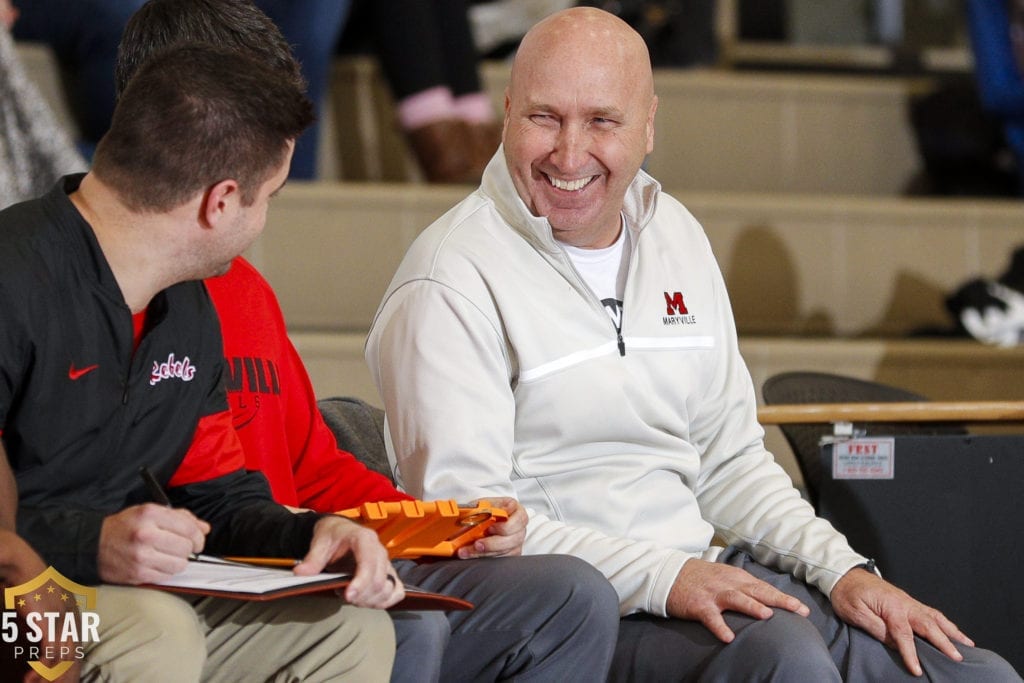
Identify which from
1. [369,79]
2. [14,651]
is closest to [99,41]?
[369,79]

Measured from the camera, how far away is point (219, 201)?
4.57 feet

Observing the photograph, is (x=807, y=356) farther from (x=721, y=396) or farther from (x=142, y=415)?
(x=142, y=415)

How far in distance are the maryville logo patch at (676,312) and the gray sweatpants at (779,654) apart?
39 cm

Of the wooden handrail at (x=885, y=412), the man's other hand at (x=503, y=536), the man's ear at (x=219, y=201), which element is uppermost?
the man's ear at (x=219, y=201)

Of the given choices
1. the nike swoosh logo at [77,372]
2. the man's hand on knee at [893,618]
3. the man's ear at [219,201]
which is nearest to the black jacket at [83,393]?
the nike swoosh logo at [77,372]

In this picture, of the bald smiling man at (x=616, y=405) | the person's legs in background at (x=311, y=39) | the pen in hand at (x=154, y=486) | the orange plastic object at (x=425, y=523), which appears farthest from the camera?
the person's legs in background at (x=311, y=39)

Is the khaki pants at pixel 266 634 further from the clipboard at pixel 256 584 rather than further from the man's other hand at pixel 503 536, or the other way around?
the man's other hand at pixel 503 536

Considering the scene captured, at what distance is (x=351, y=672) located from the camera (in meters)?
1.36

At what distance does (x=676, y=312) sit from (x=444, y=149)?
1.62 meters

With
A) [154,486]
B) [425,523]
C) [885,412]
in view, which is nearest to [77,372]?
[154,486]

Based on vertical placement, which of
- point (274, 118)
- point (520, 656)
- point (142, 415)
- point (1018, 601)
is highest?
point (274, 118)

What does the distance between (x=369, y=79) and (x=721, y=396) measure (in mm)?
1944

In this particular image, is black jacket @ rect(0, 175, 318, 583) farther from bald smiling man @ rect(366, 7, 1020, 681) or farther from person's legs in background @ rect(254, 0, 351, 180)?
person's legs in background @ rect(254, 0, 351, 180)

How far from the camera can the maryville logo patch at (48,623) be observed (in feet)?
4.04
